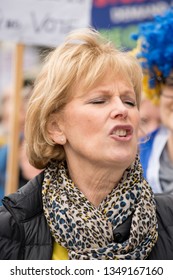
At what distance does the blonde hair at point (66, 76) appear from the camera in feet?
8.43

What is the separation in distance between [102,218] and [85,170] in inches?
9.1

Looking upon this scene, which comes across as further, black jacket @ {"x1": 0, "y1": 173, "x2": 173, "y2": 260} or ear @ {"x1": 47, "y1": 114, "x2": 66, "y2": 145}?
ear @ {"x1": 47, "y1": 114, "x2": 66, "y2": 145}

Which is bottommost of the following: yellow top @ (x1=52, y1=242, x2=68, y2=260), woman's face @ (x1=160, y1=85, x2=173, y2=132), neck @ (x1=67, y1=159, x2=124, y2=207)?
yellow top @ (x1=52, y1=242, x2=68, y2=260)

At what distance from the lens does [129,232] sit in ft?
8.19

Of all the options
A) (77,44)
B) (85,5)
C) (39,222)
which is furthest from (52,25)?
(39,222)

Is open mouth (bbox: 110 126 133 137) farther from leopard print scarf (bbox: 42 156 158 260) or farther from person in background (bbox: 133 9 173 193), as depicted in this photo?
person in background (bbox: 133 9 173 193)

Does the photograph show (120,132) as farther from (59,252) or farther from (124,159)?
(59,252)

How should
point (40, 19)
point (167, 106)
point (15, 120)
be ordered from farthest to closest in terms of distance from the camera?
1. point (40, 19)
2. point (15, 120)
3. point (167, 106)

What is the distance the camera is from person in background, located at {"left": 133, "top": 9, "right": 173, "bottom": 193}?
13.5 feet

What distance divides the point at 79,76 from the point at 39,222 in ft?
1.92

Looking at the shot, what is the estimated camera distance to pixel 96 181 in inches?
102

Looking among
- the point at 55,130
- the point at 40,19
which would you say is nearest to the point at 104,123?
the point at 55,130

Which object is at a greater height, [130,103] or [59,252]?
[130,103]

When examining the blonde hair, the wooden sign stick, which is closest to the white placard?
the wooden sign stick
